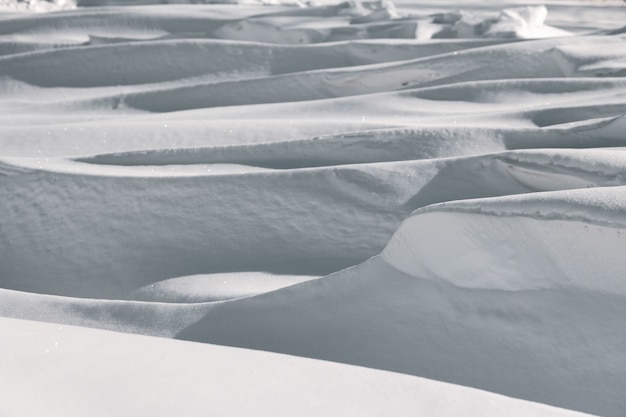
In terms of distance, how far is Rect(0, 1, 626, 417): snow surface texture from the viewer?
1.76 ft

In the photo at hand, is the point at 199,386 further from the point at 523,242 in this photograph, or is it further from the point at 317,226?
the point at 317,226

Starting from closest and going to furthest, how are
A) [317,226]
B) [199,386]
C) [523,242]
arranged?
[199,386]
[523,242]
[317,226]

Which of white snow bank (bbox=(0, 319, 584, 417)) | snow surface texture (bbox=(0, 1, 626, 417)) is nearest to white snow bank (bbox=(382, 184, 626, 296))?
snow surface texture (bbox=(0, 1, 626, 417))

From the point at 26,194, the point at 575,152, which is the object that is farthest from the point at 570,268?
the point at 26,194

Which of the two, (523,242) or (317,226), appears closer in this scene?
(523,242)

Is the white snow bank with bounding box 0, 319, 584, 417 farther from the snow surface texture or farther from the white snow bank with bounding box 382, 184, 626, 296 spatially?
the white snow bank with bounding box 382, 184, 626, 296

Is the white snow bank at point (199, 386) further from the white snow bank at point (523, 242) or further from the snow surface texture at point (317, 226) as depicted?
the white snow bank at point (523, 242)

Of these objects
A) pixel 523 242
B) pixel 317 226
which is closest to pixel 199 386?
pixel 523 242

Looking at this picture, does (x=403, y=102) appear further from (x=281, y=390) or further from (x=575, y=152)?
(x=281, y=390)

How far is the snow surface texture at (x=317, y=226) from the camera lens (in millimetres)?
538

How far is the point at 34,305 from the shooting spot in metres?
0.79

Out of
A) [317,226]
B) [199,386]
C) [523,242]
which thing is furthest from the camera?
[317,226]

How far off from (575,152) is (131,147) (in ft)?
1.86

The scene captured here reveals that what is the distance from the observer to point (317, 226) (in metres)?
0.96
